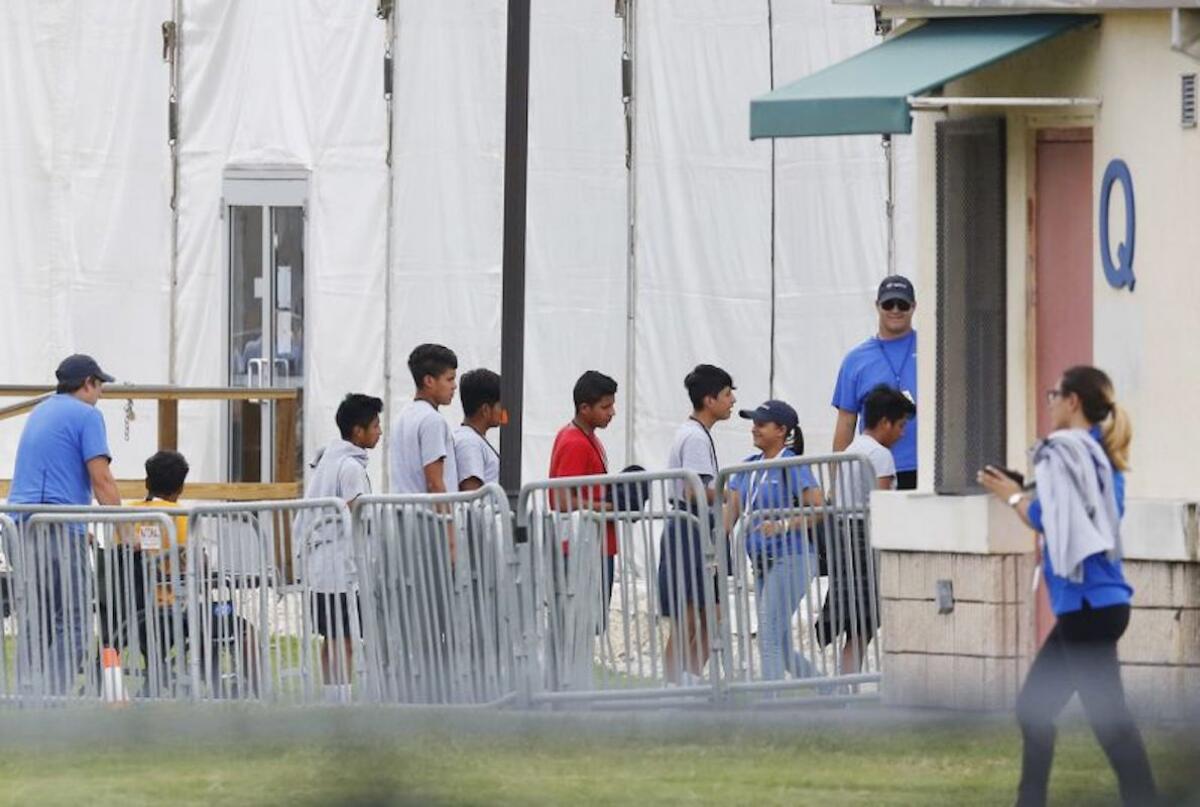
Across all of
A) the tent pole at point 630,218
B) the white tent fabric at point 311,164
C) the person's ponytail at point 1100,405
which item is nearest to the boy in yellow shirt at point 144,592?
the person's ponytail at point 1100,405

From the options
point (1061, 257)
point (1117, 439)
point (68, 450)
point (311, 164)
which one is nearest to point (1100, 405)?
point (1117, 439)

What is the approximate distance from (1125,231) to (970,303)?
0.79 meters

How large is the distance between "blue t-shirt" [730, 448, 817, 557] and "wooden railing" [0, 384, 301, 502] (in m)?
10.3

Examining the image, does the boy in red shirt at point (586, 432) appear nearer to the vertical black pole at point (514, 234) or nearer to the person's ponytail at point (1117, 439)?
the vertical black pole at point (514, 234)

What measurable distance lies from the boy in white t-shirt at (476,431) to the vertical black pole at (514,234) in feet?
1.07

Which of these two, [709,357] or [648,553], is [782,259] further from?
[648,553]

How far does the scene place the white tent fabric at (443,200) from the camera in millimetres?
25344

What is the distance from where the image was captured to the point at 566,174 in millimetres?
25609

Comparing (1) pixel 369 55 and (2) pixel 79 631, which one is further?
(1) pixel 369 55

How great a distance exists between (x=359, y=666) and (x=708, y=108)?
485 inches

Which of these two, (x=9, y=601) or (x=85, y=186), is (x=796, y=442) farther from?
(x=85, y=186)

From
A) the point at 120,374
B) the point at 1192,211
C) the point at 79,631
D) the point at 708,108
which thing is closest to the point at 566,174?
the point at 708,108

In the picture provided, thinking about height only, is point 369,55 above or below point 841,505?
above

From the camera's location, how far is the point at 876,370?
47.3 feet
